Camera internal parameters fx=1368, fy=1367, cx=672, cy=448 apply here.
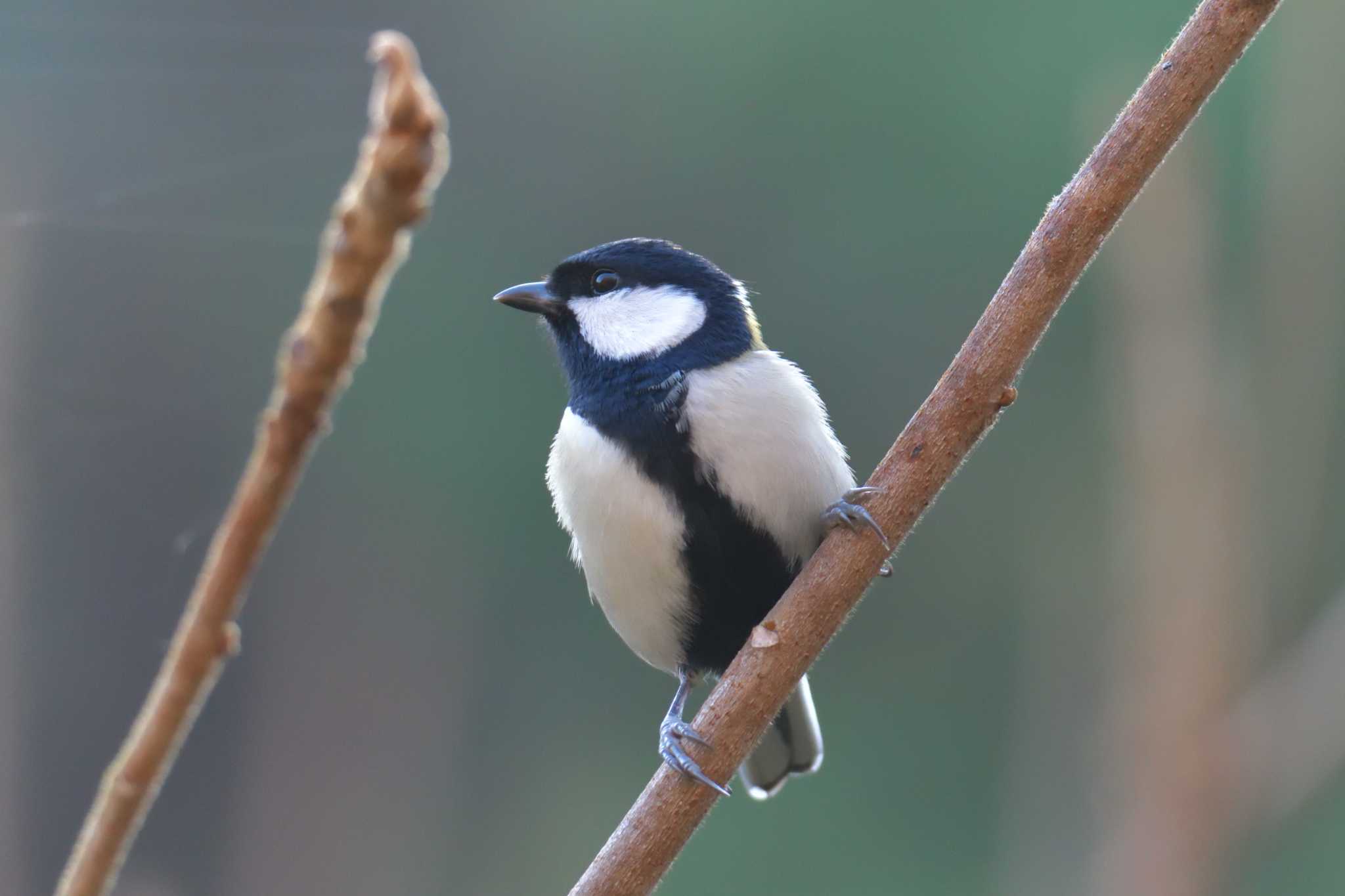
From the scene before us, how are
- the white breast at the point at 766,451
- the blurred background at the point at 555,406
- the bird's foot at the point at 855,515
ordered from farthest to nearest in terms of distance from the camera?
the blurred background at the point at 555,406 → the white breast at the point at 766,451 → the bird's foot at the point at 855,515

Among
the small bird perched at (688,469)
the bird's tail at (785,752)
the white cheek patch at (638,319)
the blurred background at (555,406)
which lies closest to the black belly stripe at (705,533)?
the small bird perched at (688,469)

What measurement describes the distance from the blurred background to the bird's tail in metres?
2.51

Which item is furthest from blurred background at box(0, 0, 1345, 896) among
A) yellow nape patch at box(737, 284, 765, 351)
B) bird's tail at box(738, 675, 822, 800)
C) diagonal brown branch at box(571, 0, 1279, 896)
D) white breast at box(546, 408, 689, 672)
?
diagonal brown branch at box(571, 0, 1279, 896)

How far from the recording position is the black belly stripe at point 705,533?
70.9 inches

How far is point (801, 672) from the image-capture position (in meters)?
1.42

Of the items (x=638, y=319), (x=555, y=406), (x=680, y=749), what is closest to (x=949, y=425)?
(x=680, y=749)

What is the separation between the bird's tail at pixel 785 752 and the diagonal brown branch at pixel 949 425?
70 centimetres

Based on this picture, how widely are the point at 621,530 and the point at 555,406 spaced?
13.0 ft

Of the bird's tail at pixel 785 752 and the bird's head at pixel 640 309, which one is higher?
the bird's head at pixel 640 309

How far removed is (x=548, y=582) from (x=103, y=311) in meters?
2.18

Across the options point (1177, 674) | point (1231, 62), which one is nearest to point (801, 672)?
point (1231, 62)

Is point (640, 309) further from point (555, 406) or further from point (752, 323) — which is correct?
point (555, 406)

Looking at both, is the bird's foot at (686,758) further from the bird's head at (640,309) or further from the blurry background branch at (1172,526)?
the blurry background branch at (1172,526)

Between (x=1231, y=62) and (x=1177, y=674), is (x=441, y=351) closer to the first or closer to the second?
(x=1177, y=674)
